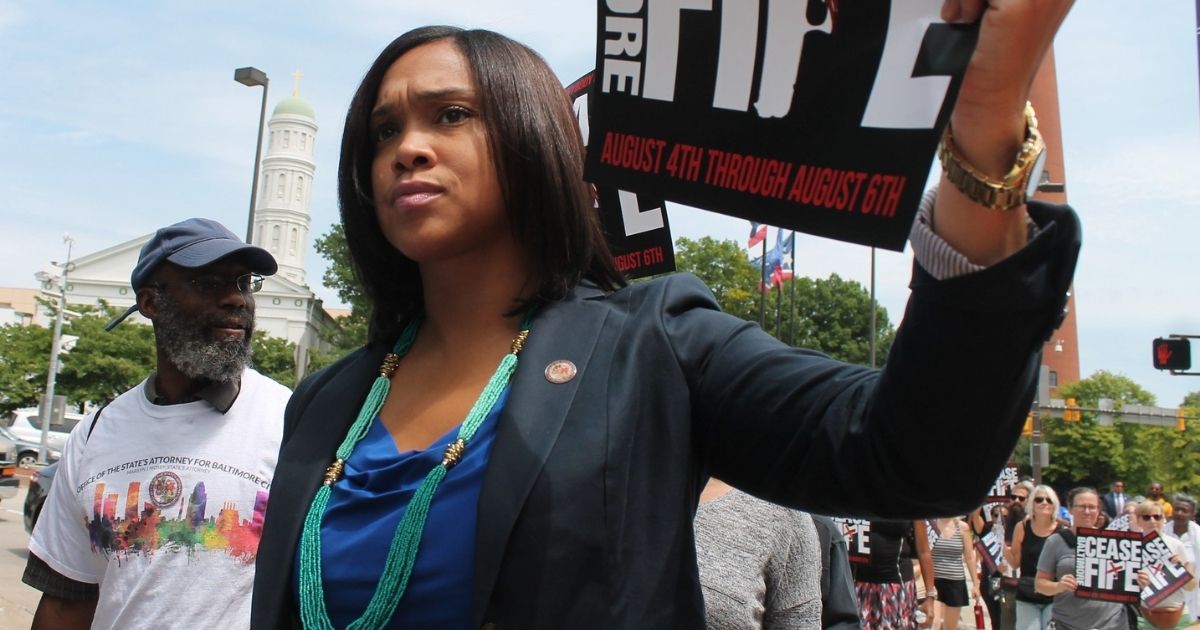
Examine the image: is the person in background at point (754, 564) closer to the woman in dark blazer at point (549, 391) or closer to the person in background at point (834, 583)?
the person in background at point (834, 583)

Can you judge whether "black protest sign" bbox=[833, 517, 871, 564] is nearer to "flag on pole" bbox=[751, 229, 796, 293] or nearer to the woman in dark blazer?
the woman in dark blazer

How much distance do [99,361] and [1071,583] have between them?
4327 cm

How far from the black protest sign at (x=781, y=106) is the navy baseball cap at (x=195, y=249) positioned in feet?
8.03

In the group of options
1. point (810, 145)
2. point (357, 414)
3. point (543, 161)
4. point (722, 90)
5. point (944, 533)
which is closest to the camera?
point (810, 145)

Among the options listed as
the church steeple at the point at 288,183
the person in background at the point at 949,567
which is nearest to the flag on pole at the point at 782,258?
the person in background at the point at 949,567

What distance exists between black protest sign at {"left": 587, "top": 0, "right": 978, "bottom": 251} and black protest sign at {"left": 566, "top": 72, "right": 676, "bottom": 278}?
2.53 meters

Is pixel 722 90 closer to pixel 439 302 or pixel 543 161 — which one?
pixel 543 161

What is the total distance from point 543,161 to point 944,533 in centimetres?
1073

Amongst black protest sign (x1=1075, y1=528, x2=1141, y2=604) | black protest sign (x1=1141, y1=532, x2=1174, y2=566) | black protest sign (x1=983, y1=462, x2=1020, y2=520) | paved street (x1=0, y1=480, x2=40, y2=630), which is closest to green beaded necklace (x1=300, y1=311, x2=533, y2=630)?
paved street (x1=0, y1=480, x2=40, y2=630)

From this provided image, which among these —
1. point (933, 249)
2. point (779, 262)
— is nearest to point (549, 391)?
point (933, 249)

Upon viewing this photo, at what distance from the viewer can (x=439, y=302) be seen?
6.21ft

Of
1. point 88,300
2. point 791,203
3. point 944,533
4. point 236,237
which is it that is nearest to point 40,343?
point 88,300

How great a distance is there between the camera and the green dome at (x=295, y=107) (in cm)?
9962

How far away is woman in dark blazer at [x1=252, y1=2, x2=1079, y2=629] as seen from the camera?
43.8 inches
